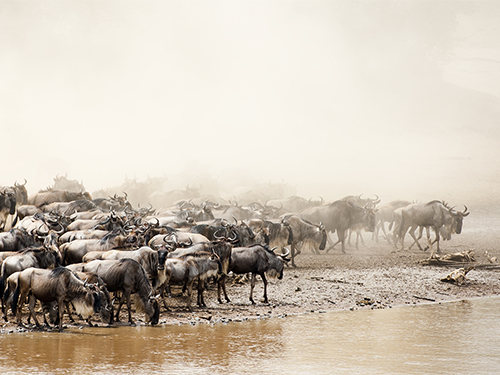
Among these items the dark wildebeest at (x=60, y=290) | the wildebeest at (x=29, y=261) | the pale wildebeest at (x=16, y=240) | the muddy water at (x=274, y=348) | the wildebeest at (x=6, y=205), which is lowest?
the muddy water at (x=274, y=348)

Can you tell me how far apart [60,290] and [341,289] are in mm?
7295

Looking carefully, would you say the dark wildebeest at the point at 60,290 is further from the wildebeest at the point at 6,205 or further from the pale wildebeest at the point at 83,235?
the wildebeest at the point at 6,205

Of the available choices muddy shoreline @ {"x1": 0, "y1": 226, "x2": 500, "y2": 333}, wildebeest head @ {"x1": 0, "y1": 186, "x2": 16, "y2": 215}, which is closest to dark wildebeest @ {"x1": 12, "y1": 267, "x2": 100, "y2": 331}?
muddy shoreline @ {"x1": 0, "y1": 226, "x2": 500, "y2": 333}

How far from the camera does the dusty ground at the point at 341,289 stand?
11.7m

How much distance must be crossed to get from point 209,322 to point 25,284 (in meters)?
3.30

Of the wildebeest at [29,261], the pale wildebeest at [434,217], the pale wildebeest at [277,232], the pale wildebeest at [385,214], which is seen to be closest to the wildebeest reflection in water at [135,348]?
the wildebeest at [29,261]

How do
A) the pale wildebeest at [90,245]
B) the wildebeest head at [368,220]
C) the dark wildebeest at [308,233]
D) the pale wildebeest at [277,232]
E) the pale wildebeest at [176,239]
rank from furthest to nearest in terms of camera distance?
the wildebeest head at [368,220]
the dark wildebeest at [308,233]
the pale wildebeest at [277,232]
the pale wildebeest at [176,239]
the pale wildebeest at [90,245]

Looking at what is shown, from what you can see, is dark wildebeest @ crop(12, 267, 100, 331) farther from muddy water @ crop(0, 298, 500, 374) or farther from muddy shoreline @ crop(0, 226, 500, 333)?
muddy shoreline @ crop(0, 226, 500, 333)

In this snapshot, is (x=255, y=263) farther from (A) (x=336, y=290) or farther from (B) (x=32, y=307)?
(B) (x=32, y=307)

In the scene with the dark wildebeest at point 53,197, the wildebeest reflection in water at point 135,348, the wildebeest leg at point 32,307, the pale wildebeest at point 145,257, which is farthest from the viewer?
the dark wildebeest at point 53,197

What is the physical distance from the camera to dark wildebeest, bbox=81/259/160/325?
10312 mm

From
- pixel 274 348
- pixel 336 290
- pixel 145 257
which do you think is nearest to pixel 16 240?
pixel 145 257

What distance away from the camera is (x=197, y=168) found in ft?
220

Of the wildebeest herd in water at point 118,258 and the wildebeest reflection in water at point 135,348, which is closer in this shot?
the wildebeest reflection in water at point 135,348
